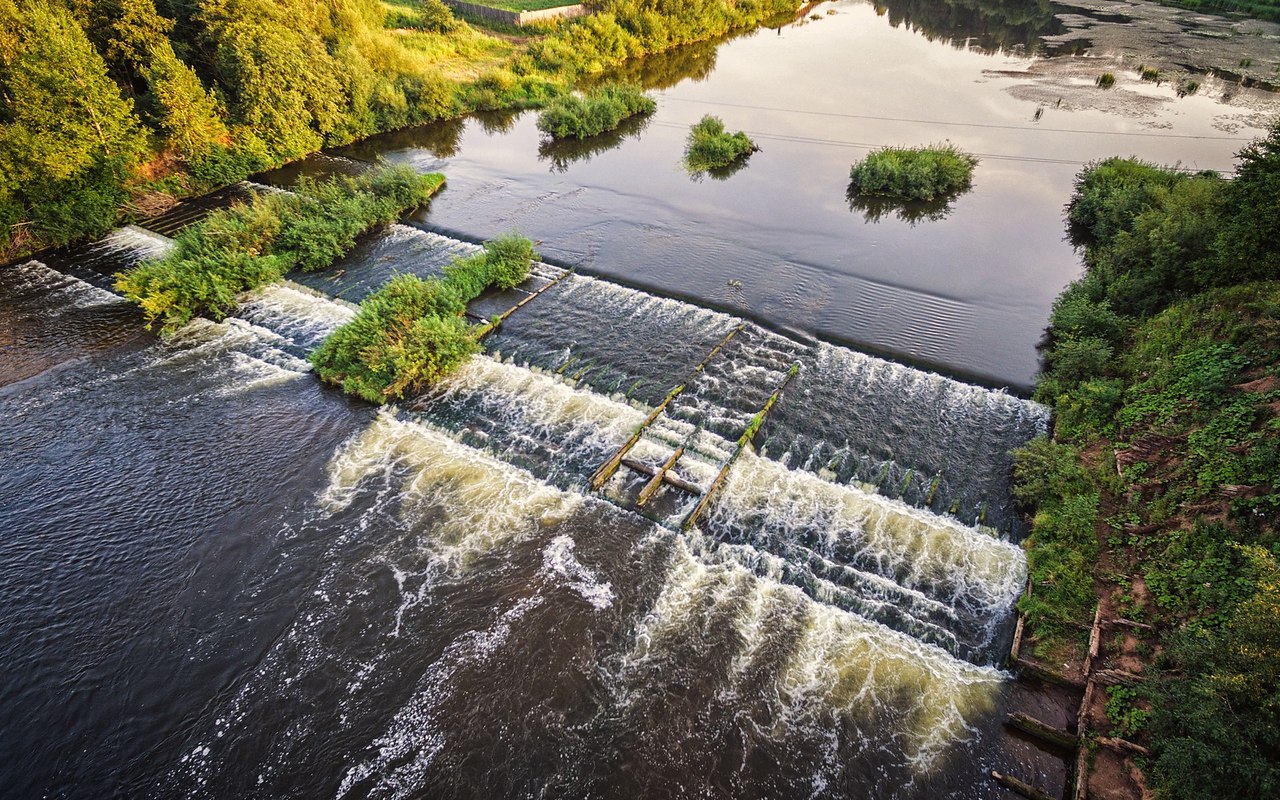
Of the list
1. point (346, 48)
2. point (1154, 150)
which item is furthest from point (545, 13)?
point (1154, 150)

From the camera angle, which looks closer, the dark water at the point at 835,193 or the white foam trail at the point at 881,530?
the white foam trail at the point at 881,530

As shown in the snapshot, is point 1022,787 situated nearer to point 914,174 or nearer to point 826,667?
point 826,667

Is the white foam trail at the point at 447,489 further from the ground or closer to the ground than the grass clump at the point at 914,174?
closer to the ground

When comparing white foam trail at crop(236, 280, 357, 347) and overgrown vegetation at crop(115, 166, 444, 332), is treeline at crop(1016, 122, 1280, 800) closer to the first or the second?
white foam trail at crop(236, 280, 357, 347)

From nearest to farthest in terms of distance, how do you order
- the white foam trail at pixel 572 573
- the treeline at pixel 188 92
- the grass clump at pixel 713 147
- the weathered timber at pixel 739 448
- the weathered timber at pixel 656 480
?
the white foam trail at pixel 572 573, the weathered timber at pixel 739 448, the weathered timber at pixel 656 480, the treeline at pixel 188 92, the grass clump at pixel 713 147

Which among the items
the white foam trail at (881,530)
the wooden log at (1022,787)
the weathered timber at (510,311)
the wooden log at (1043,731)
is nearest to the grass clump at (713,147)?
the weathered timber at (510,311)

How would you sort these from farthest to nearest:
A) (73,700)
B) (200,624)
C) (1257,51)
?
1. (1257,51)
2. (200,624)
3. (73,700)

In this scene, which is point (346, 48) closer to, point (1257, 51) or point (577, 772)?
point (577, 772)

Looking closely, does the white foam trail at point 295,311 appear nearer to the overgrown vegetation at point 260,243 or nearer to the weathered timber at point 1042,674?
the overgrown vegetation at point 260,243
